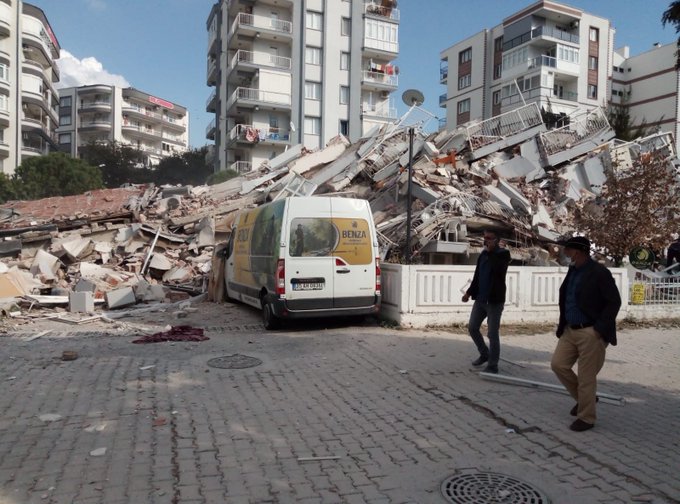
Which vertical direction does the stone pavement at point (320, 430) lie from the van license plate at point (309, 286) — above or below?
below

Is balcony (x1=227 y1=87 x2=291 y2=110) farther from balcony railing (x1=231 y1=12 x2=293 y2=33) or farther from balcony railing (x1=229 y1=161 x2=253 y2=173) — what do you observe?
balcony railing (x1=231 y1=12 x2=293 y2=33)

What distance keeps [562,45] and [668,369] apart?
4852 cm

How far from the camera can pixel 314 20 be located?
154ft

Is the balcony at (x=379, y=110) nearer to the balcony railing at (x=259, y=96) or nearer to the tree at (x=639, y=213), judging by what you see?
the balcony railing at (x=259, y=96)

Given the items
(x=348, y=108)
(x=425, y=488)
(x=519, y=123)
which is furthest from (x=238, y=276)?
(x=348, y=108)

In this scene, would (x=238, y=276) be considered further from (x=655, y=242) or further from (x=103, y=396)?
(x=655, y=242)

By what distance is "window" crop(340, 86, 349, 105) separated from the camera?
47.9 m

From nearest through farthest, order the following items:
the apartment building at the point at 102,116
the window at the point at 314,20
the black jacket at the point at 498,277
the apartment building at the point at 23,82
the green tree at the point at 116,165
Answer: the black jacket at the point at 498,277 < the window at the point at 314,20 < the apartment building at the point at 23,82 < the green tree at the point at 116,165 < the apartment building at the point at 102,116

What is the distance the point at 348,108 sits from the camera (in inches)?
1885

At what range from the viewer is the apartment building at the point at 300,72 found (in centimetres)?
4594

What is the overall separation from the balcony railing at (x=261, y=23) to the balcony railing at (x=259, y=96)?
529 cm

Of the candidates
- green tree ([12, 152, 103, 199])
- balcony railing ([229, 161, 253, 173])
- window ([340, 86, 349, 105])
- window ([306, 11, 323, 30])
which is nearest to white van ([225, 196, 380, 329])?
green tree ([12, 152, 103, 199])

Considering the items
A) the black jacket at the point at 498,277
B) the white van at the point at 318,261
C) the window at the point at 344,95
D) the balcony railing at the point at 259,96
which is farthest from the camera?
the window at the point at 344,95

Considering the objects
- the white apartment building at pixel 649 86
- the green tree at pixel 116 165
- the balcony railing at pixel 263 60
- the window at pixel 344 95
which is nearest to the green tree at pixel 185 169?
the green tree at pixel 116 165
